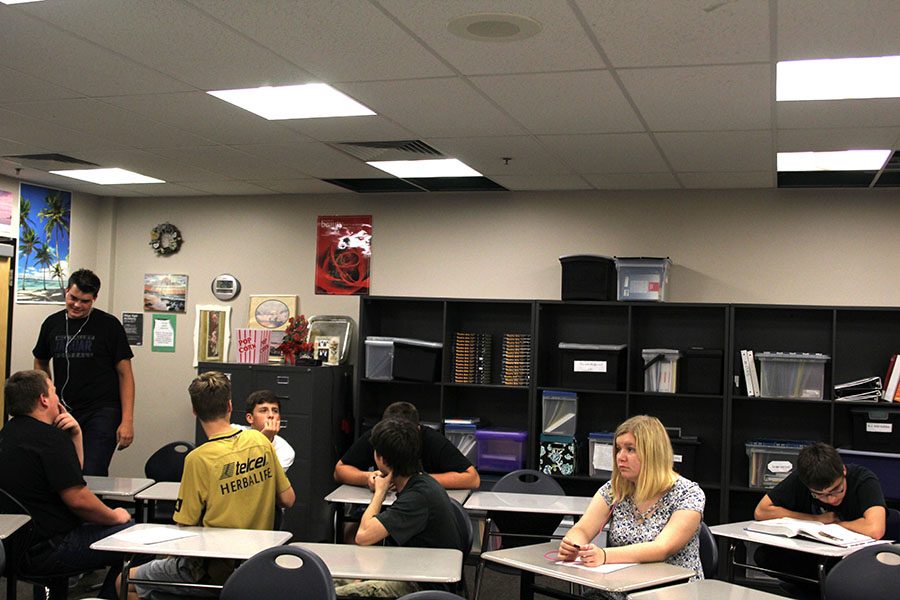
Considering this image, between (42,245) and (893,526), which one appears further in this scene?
(42,245)

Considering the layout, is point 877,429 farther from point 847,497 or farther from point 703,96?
point 703,96

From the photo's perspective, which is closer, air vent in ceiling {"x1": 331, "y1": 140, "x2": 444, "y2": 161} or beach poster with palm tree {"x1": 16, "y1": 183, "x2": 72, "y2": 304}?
air vent in ceiling {"x1": 331, "y1": 140, "x2": 444, "y2": 161}

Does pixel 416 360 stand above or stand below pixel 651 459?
above

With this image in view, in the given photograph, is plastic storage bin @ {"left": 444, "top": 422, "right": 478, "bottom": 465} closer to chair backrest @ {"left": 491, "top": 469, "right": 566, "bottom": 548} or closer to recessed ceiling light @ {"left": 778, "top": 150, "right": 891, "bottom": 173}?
chair backrest @ {"left": 491, "top": 469, "right": 566, "bottom": 548}

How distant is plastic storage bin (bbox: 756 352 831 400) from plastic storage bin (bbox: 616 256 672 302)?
0.81m

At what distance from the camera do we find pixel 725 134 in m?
4.82

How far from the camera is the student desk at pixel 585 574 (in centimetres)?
314

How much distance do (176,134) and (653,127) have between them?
2666mm

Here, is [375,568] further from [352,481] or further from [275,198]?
[275,198]

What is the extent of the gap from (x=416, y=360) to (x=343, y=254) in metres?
1.18

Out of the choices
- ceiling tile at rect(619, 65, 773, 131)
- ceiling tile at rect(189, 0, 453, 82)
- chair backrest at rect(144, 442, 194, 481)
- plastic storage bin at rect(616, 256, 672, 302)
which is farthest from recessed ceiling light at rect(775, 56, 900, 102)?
chair backrest at rect(144, 442, 194, 481)

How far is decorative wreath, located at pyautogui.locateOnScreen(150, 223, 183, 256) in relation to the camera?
7.88m

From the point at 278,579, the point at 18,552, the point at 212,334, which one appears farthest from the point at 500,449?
the point at 278,579

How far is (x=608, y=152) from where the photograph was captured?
17.7 feet
